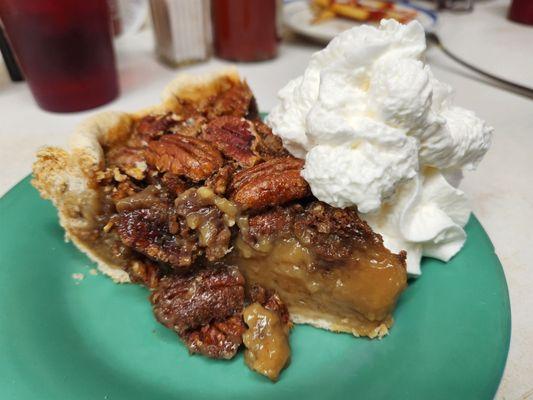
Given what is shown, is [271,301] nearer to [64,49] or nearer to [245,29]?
[64,49]

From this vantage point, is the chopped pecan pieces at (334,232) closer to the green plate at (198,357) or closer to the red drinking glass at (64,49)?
the green plate at (198,357)

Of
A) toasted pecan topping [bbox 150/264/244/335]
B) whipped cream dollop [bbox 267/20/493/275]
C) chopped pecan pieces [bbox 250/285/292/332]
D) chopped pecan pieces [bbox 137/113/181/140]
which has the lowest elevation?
chopped pecan pieces [bbox 250/285/292/332]

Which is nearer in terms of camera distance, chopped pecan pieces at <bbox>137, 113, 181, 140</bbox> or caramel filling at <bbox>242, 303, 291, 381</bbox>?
caramel filling at <bbox>242, 303, 291, 381</bbox>

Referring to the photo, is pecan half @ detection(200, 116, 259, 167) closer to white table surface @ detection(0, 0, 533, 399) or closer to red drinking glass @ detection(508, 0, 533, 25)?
white table surface @ detection(0, 0, 533, 399)

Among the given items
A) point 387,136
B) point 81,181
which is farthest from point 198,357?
point 387,136

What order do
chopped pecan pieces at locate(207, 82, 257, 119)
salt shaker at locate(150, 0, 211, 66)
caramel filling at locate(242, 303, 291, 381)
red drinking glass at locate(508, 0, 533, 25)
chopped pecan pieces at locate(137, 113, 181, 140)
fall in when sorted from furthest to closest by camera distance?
red drinking glass at locate(508, 0, 533, 25), salt shaker at locate(150, 0, 211, 66), chopped pecan pieces at locate(207, 82, 257, 119), chopped pecan pieces at locate(137, 113, 181, 140), caramel filling at locate(242, 303, 291, 381)

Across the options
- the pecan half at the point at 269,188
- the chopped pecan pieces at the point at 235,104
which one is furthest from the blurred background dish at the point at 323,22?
the pecan half at the point at 269,188

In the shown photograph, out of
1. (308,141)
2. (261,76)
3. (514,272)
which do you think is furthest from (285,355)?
(261,76)

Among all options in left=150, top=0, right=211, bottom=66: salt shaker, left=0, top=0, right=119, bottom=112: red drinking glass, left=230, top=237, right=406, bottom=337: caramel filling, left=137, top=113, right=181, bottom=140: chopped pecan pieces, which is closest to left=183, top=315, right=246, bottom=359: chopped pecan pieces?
left=230, top=237, right=406, bottom=337: caramel filling
